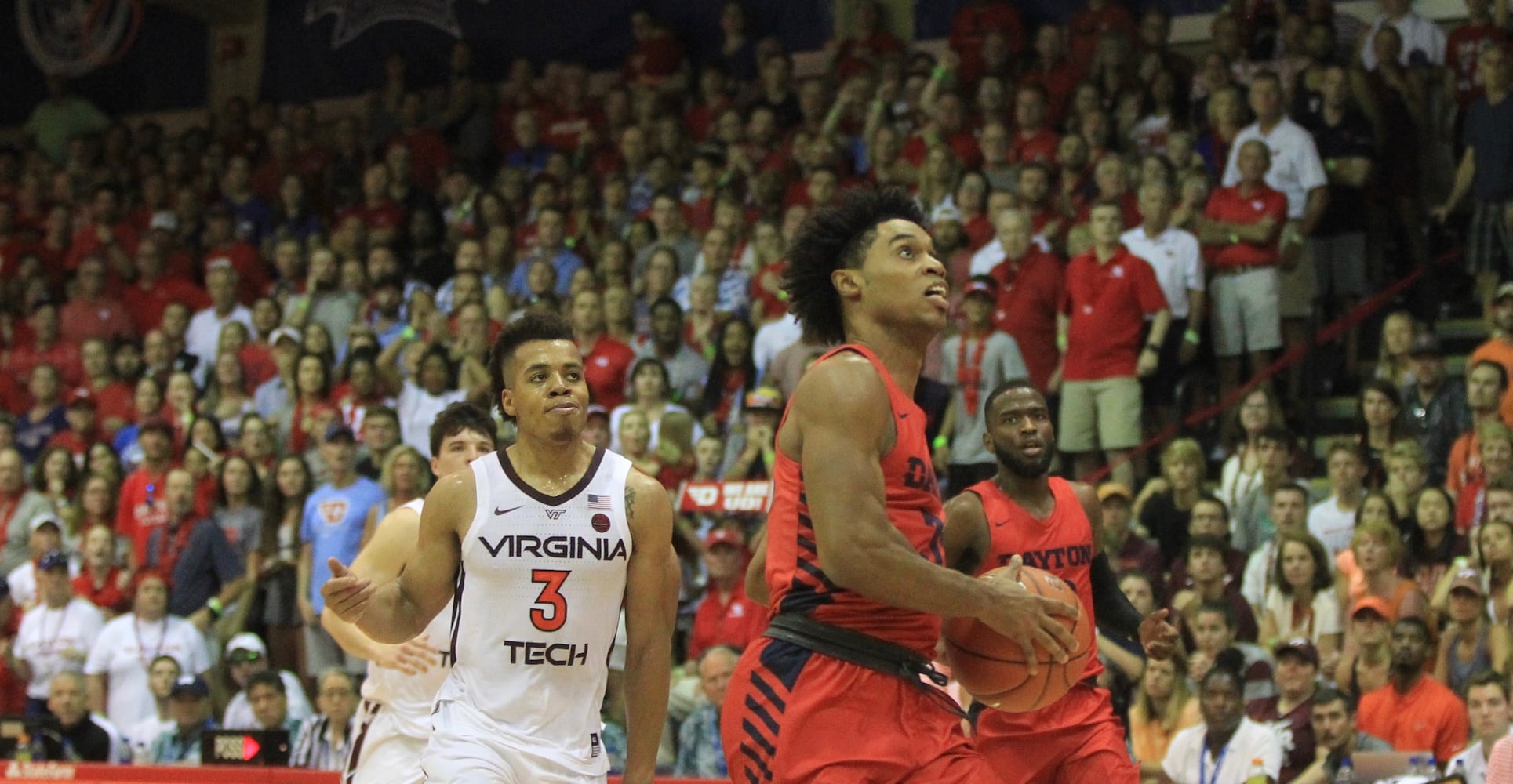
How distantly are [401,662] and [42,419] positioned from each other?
10.3 metres

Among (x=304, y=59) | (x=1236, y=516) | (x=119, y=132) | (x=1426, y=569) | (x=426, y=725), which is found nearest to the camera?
(x=426, y=725)

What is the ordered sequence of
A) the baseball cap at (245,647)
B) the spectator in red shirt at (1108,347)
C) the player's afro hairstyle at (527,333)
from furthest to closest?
the baseball cap at (245,647) → the spectator in red shirt at (1108,347) → the player's afro hairstyle at (527,333)

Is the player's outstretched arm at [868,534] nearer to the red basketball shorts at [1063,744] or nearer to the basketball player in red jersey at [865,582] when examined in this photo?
the basketball player in red jersey at [865,582]

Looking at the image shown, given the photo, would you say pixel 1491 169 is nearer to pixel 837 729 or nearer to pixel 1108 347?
pixel 1108 347

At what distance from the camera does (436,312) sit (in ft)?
45.5

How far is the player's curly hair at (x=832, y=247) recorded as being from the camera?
482 centimetres

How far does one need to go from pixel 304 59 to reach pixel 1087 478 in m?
11.7

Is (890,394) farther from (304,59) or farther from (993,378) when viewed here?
(304,59)

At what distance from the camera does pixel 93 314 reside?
1609 cm

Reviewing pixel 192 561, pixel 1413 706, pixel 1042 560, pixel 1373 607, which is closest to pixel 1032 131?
pixel 1373 607

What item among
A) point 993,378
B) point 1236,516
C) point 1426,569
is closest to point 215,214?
point 993,378

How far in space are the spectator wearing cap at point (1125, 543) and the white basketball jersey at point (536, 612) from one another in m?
5.48

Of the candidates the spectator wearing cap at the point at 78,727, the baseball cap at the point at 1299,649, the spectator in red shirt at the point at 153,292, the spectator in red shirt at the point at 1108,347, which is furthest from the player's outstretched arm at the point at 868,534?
the spectator in red shirt at the point at 153,292

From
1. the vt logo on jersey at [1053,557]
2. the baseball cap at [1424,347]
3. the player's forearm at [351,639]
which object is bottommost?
the player's forearm at [351,639]
